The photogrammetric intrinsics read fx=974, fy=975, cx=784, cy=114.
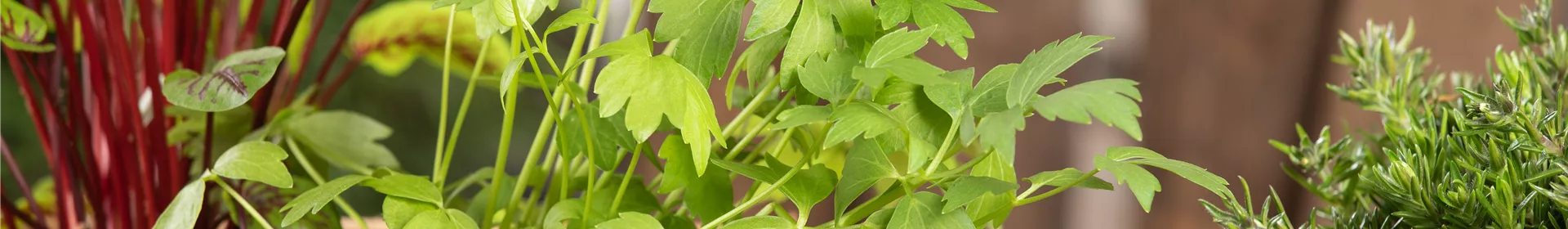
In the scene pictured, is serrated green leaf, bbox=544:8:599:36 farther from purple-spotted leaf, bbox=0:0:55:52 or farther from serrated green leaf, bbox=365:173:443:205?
purple-spotted leaf, bbox=0:0:55:52

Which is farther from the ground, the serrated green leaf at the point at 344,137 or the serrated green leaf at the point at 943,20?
the serrated green leaf at the point at 943,20

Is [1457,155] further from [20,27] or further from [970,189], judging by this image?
[20,27]

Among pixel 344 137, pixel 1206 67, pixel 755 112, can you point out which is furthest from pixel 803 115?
pixel 1206 67

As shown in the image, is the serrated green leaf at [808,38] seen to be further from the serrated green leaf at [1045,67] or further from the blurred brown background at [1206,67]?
the blurred brown background at [1206,67]

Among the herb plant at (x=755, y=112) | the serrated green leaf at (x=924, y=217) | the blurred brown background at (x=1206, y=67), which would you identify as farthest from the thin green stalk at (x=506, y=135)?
the blurred brown background at (x=1206, y=67)

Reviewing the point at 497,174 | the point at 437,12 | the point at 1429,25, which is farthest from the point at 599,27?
the point at 1429,25

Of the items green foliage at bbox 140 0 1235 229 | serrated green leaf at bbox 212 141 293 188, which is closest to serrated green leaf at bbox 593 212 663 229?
green foliage at bbox 140 0 1235 229
